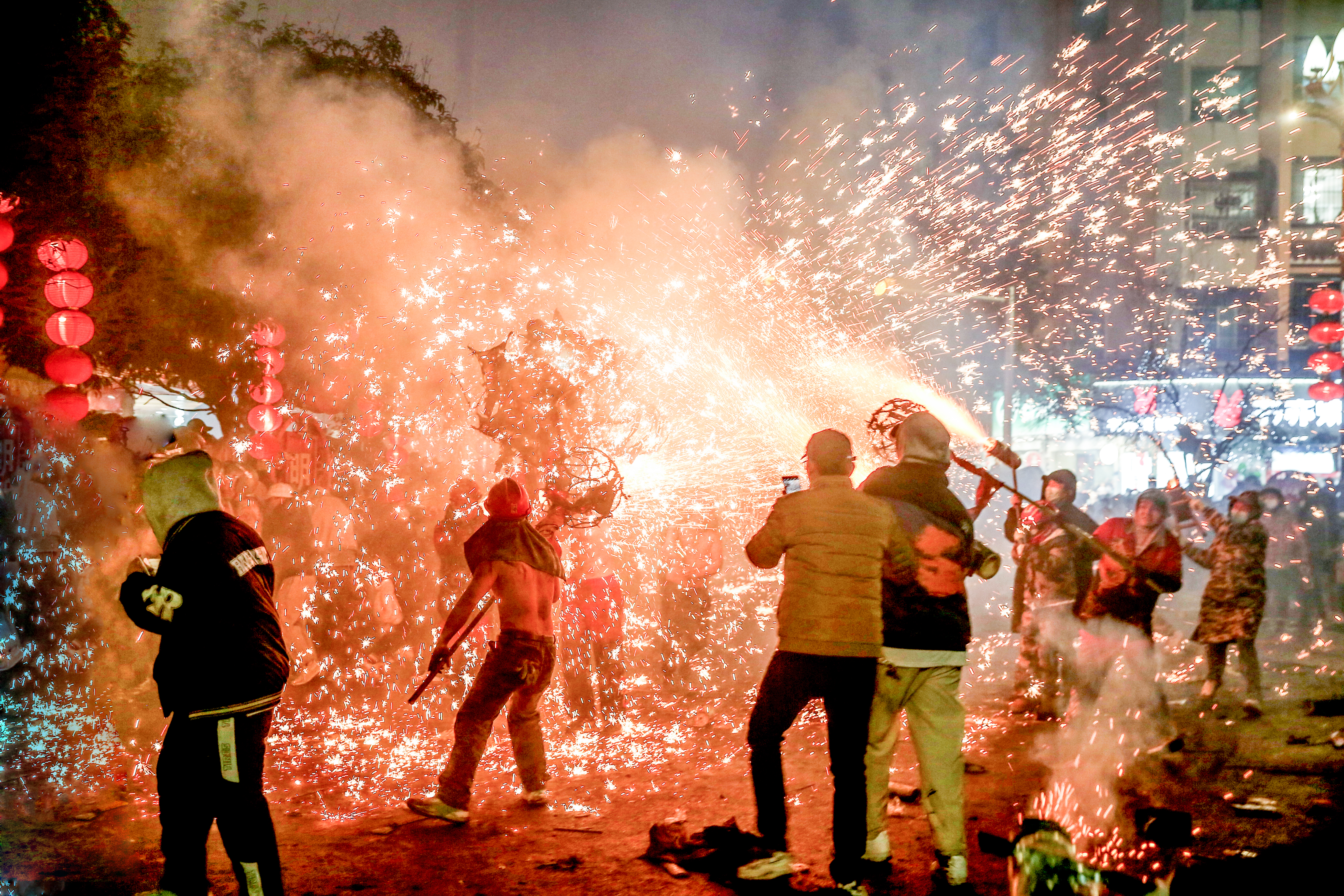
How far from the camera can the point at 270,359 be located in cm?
902

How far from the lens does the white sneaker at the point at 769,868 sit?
353 centimetres

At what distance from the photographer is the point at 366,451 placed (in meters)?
7.91

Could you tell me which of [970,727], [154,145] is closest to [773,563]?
[970,727]

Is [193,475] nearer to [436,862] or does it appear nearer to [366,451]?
[436,862]

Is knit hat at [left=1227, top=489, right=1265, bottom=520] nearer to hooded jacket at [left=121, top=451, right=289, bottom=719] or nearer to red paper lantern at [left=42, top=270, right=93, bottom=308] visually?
hooded jacket at [left=121, top=451, right=289, bottom=719]

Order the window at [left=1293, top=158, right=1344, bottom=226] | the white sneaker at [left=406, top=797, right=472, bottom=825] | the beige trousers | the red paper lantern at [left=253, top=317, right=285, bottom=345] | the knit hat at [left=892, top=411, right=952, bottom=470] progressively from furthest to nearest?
the window at [left=1293, top=158, right=1344, bottom=226] → the red paper lantern at [left=253, top=317, right=285, bottom=345] → the white sneaker at [left=406, top=797, right=472, bottom=825] → the knit hat at [left=892, top=411, right=952, bottom=470] → the beige trousers

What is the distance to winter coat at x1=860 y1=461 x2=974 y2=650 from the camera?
3.73 m

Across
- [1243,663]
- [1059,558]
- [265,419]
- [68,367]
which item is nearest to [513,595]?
[1059,558]

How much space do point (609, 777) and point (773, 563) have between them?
91.4 inches

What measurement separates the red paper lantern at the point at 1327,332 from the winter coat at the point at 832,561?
476 inches

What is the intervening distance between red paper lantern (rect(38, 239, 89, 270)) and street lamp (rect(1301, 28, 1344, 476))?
13.0m

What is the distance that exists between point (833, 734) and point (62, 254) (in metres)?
6.59

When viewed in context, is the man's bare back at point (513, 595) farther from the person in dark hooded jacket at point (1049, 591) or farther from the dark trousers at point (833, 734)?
the person in dark hooded jacket at point (1049, 591)

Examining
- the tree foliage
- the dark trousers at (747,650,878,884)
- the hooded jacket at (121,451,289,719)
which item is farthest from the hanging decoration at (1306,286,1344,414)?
the hooded jacket at (121,451,289,719)
